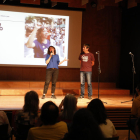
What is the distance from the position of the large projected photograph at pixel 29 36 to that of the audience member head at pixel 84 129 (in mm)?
5998

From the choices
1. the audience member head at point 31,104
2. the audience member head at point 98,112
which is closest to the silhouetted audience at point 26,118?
the audience member head at point 31,104

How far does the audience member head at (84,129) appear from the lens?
129 centimetres

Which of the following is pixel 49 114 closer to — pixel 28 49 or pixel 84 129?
pixel 84 129

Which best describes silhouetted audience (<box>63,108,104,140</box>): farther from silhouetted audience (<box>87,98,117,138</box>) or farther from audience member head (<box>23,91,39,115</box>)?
audience member head (<box>23,91,39,115</box>)

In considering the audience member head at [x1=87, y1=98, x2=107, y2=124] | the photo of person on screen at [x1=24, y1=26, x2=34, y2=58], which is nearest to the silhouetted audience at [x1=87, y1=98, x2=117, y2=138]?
the audience member head at [x1=87, y1=98, x2=107, y2=124]

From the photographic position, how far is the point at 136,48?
6832 millimetres

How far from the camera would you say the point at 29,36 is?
7160 millimetres

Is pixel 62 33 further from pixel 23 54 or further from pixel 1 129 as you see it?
pixel 1 129

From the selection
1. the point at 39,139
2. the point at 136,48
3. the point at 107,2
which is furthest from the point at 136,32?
the point at 39,139

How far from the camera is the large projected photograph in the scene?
6.95 meters

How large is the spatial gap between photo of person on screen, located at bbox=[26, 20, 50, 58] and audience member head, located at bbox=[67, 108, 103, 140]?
6002mm

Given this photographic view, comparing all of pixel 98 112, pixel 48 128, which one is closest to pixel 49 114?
pixel 48 128

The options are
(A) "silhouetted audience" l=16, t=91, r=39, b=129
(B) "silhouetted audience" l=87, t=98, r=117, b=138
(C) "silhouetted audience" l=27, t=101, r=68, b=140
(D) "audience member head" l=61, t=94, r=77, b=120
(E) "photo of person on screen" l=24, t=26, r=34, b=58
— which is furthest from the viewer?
(E) "photo of person on screen" l=24, t=26, r=34, b=58

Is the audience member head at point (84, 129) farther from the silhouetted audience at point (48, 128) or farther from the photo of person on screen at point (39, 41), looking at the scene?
the photo of person on screen at point (39, 41)
